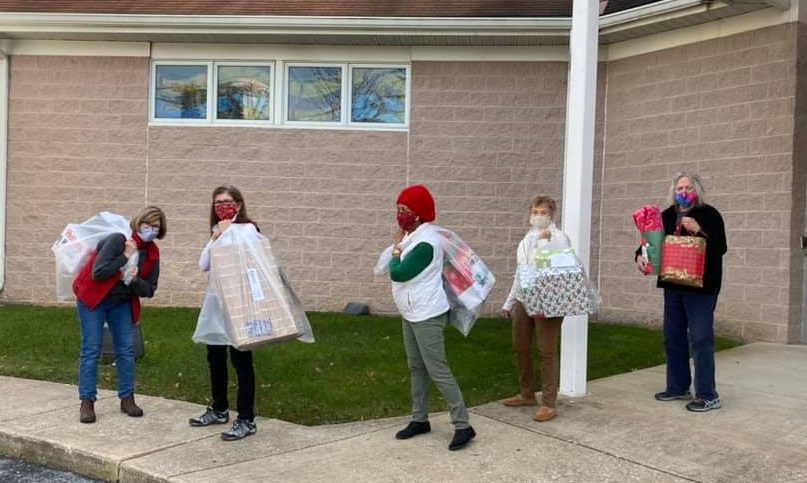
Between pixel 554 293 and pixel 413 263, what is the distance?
1146 millimetres

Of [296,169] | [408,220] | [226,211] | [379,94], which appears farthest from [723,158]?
[226,211]

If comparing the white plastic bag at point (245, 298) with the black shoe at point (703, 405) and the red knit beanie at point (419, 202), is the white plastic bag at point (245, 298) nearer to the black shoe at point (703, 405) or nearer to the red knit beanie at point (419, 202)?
the red knit beanie at point (419, 202)

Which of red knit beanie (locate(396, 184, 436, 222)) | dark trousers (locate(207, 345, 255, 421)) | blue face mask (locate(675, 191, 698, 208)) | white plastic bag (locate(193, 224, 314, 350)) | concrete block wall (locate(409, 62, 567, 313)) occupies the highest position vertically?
concrete block wall (locate(409, 62, 567, 313))

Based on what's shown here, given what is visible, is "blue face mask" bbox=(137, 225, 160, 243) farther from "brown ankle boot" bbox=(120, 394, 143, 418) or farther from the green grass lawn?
the green grass lawn

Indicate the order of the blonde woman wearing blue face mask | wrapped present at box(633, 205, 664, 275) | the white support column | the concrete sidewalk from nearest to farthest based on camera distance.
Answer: the concrete sidewalk
the blonde woman wearing blue face mask
wrapped present at box(633, 205, 664, 275)
the white support column

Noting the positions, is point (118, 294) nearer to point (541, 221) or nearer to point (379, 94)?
point (541, 221)

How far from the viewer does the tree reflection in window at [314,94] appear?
1011cm

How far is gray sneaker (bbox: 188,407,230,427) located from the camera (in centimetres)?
531

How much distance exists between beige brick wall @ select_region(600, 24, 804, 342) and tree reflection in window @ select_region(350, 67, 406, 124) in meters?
2.75

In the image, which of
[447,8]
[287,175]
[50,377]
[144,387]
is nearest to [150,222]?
[144,387]

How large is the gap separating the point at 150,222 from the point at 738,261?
21.1ft

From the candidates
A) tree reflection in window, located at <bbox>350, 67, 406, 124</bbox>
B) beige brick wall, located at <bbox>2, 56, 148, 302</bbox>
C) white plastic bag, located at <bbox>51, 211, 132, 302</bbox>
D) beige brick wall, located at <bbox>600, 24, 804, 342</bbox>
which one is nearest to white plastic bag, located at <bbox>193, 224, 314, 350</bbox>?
white plastic bag, located at <bbox>51, 211, 132, 302</bbox>

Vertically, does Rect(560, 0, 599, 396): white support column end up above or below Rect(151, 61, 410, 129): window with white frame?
below

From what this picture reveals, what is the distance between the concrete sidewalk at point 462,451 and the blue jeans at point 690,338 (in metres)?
0.23
